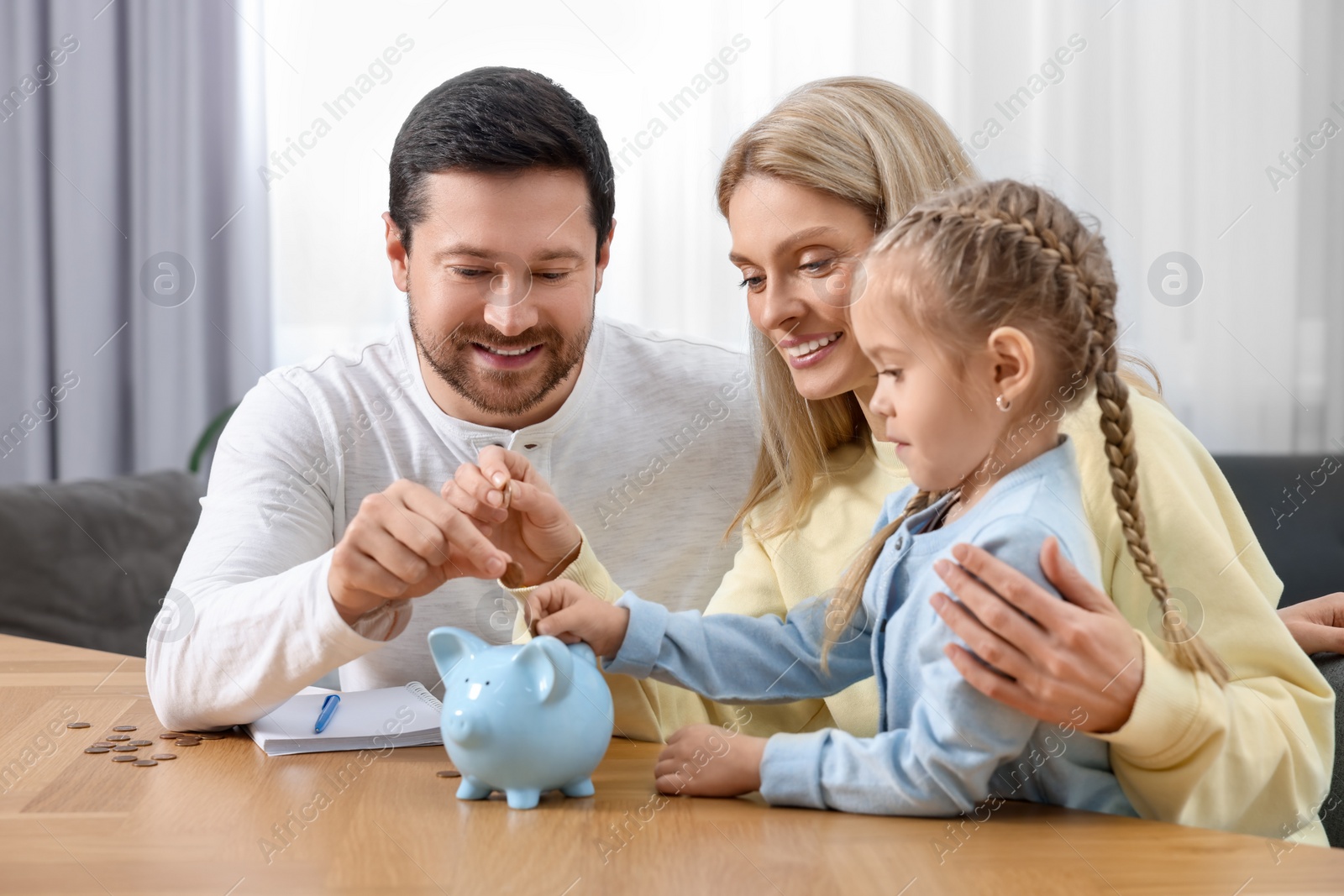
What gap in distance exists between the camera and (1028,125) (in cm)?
294

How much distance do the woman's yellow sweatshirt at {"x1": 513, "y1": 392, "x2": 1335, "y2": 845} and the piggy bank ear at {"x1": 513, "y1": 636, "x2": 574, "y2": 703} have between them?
216 millimetres

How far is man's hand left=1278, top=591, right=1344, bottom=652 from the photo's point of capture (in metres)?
1.23

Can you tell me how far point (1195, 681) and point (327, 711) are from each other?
2.45ft

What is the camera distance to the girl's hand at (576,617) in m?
0.95

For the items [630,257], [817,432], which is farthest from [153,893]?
[630,257]

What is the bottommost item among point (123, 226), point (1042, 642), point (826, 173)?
point (1042, 642)

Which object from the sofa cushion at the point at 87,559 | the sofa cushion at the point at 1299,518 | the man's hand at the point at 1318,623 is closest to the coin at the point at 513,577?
the man's hand at the point at 1318,623

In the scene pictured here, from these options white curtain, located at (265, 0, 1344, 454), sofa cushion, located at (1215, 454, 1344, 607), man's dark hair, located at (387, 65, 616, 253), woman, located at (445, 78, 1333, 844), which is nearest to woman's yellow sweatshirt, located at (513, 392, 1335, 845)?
woman, located at (445, 78, 1333, 844)

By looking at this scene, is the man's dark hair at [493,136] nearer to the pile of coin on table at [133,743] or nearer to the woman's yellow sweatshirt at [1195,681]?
the woman's yellow sweatshirt at [1195,681]

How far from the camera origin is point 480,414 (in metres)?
1.50

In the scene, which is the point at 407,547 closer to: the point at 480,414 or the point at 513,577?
the point at 513,577

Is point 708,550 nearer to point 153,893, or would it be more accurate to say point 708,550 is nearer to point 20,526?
point 153,893

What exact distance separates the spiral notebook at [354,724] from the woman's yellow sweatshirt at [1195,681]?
0.13 metres

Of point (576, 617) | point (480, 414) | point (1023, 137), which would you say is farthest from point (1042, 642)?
point (1023, 137)
